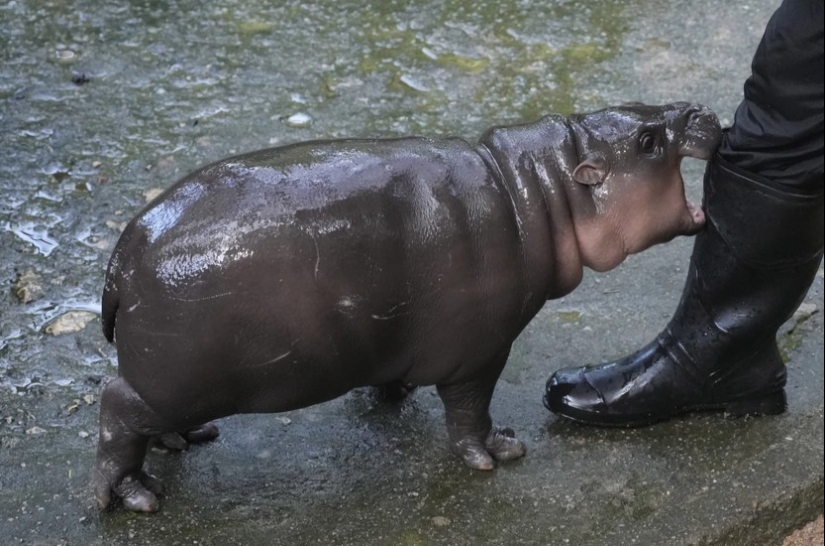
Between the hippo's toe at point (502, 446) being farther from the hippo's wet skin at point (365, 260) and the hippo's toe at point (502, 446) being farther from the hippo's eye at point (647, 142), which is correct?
the hippo's eye at point (647, 142)

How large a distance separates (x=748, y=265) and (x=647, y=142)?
16.4 inches

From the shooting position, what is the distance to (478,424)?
269cm

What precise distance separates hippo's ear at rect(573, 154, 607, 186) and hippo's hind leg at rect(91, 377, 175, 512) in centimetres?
111

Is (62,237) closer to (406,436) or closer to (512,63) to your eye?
(406,436)

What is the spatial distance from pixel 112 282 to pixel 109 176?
1514 mm

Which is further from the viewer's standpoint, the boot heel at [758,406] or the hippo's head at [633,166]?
the boot heel at [758,406]

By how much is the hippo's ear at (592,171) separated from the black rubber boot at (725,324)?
0.32m

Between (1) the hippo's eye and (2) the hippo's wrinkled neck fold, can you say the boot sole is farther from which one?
(1) the hippo's eye

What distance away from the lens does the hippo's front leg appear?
262 centimetres

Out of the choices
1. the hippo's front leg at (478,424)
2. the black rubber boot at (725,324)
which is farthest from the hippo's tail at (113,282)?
the black rubber boot at (725,324)

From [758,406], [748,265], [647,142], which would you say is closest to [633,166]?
[647,142]

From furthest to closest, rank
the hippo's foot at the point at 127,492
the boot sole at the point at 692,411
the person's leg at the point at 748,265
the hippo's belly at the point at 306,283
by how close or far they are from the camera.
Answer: the boot sole at the point at 692,411, the hippo's foot at the point at 127,492, the person's leg at the point at 748,265, the hippo's belly at the point at 306,283

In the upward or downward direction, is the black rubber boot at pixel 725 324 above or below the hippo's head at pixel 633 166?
below

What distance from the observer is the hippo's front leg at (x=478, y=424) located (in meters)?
2.62
